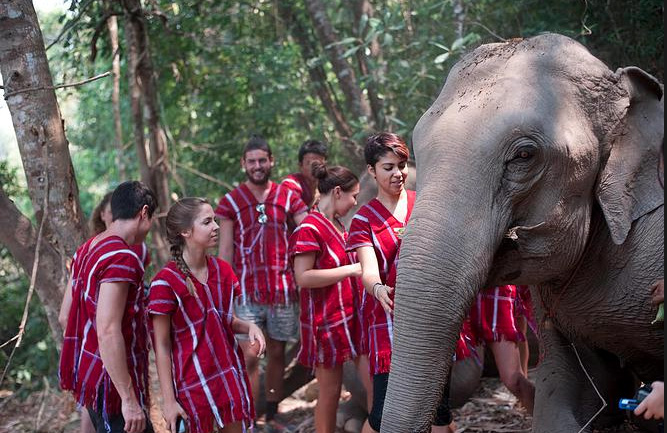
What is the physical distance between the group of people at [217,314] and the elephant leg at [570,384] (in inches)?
20.9

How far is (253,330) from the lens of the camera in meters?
4.55

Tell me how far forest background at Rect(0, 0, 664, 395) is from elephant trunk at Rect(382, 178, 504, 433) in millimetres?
3077

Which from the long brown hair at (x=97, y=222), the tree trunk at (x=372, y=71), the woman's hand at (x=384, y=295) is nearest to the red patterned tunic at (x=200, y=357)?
the woman's hand at (x=384, y=295)

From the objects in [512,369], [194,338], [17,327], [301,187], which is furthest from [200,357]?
[17,327]

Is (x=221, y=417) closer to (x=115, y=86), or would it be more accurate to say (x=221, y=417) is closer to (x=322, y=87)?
(x=115, y=86)

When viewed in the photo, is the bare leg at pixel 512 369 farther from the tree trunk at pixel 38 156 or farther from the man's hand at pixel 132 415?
the tree trunk at pixel 38 156

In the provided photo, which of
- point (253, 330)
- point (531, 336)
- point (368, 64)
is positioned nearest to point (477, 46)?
point (253, 330)

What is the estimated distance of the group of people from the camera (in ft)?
14.5

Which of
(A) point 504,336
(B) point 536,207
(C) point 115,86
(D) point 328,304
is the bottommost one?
(A) point 504,336

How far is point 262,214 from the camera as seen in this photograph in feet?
21.5

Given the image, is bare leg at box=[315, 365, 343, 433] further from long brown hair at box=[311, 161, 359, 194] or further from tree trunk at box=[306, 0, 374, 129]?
tree trunk at box=[306, 0, 374, 129]

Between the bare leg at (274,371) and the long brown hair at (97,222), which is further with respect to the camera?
the bare leg at (274,371)

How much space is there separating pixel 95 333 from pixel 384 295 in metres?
1.59

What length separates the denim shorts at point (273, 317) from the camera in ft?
21.4
